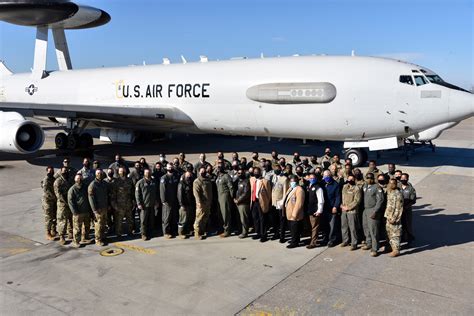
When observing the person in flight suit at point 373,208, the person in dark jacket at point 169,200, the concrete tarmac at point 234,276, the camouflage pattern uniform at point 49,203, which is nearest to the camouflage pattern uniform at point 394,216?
the person in flight suit at point 373,208

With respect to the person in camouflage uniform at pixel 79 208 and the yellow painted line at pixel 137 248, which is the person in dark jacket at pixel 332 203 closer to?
the yellow painted line at pixel 137 248

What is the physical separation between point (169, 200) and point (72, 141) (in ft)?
45.9

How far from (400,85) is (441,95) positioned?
4.62ft

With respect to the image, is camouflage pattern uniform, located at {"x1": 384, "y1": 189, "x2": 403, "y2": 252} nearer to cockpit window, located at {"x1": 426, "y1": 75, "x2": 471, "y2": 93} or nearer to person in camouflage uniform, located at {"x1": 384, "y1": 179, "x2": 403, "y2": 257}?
person in camouflage uniform, located at {"x1": 384, "y1": 179, "x2": 403, "y2": 257}

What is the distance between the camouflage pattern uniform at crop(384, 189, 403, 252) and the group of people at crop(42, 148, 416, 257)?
0.06 ft

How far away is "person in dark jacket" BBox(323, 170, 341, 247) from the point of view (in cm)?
779

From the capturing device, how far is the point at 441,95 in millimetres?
13617

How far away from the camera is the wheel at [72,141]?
20.3m

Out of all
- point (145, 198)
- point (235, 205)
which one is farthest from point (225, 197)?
point (145, 198)

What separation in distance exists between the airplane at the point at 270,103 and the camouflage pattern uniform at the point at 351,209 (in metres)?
7.42

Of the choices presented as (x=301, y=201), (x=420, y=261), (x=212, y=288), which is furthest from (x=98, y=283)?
(x=420, y=261)

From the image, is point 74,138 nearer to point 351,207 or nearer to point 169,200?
point 169,200

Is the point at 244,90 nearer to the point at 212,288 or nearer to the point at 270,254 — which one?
the point at 270,254

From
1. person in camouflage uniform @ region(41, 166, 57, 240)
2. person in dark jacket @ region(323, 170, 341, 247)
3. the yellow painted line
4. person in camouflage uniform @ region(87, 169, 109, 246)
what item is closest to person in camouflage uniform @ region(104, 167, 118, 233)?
person in camouflage uniform @ region(87, 169, 109, 246)
